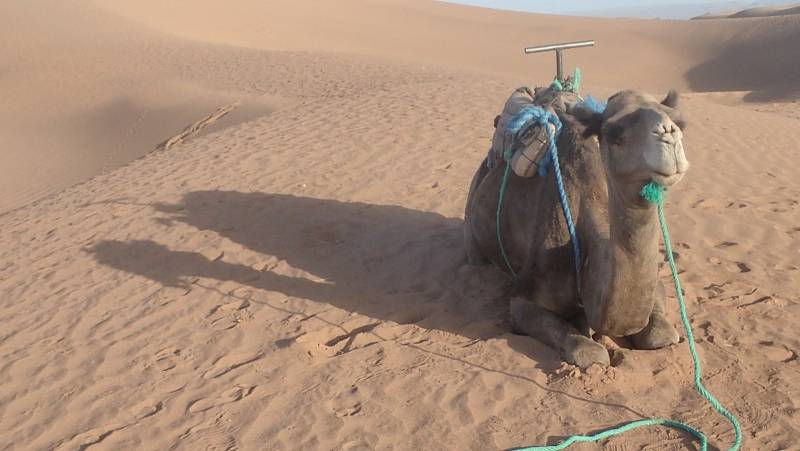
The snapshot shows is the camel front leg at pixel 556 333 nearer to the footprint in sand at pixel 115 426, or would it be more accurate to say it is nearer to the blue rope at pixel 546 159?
the blue rope at pixel 546 159

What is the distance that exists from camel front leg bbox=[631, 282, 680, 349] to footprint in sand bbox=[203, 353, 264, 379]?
2336 mm

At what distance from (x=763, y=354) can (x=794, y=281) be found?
1.33 meters

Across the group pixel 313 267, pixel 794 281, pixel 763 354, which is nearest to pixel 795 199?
pixel 794 281

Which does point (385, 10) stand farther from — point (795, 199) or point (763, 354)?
point (763, 354)

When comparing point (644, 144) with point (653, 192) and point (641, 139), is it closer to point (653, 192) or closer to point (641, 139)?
point (641, 139)

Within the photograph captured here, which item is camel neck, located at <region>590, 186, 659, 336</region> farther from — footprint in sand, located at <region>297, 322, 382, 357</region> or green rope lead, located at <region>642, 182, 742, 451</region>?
footprint in sand, located at <region>297, 322, 382, 357</region>

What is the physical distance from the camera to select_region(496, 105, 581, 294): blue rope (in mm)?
4396

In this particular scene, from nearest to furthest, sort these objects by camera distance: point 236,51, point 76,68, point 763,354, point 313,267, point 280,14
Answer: point 763,354 → point 313,267 → point 76,68 → point 236,51 → point 280,14

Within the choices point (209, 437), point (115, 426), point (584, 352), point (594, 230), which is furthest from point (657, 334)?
point (115, 426)

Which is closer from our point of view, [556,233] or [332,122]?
[556,233]

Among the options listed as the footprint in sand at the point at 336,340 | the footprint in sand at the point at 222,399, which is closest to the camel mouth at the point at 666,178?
the footprint in sand at the point at 336,340

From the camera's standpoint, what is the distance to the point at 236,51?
22234 millimetres

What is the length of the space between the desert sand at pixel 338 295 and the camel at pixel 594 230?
0.20 meters

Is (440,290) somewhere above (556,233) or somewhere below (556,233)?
below
